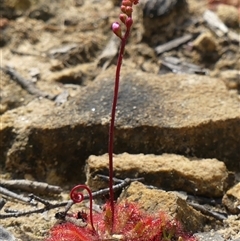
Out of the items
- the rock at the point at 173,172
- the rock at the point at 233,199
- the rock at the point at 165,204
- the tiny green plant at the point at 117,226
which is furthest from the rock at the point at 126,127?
the tiny green plant at the point at 117,226

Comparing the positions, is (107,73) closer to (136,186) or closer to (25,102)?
(25,102)

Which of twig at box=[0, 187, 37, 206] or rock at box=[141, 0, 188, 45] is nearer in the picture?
twig at box=[0, 187, 37, 206]

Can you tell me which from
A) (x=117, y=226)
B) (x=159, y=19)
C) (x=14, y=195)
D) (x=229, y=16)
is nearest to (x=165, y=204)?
(x=117, y=226)

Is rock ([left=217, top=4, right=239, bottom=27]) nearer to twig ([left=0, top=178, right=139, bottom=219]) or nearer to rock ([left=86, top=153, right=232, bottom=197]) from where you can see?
rock ([left=86, top=153, right=232, bottom=197])

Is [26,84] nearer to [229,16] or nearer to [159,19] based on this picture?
[159,19]

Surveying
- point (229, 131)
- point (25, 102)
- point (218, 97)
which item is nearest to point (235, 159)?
point (229, 131)

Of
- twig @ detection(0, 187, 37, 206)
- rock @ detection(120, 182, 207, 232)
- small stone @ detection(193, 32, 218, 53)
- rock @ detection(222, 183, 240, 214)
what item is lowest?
twig @ detection(0, 187, 37, 206)

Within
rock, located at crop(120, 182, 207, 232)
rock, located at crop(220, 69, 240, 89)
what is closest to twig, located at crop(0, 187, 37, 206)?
rock, located at crop(120, 182, 207, 232)

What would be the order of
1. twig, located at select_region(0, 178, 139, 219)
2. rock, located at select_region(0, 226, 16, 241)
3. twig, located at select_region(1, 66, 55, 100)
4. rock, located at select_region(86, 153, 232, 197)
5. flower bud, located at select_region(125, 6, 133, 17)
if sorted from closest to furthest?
flower bud, located at select_region(125, 6, 133, 17)
rock, located at select_region(0, 226, 16, 241)
twig, located at select_region(0, 178, 139, 219)
rock, located at select_region(86, 153, 232, 197)
twig, located at select_region(1, 66, 55, 100)
